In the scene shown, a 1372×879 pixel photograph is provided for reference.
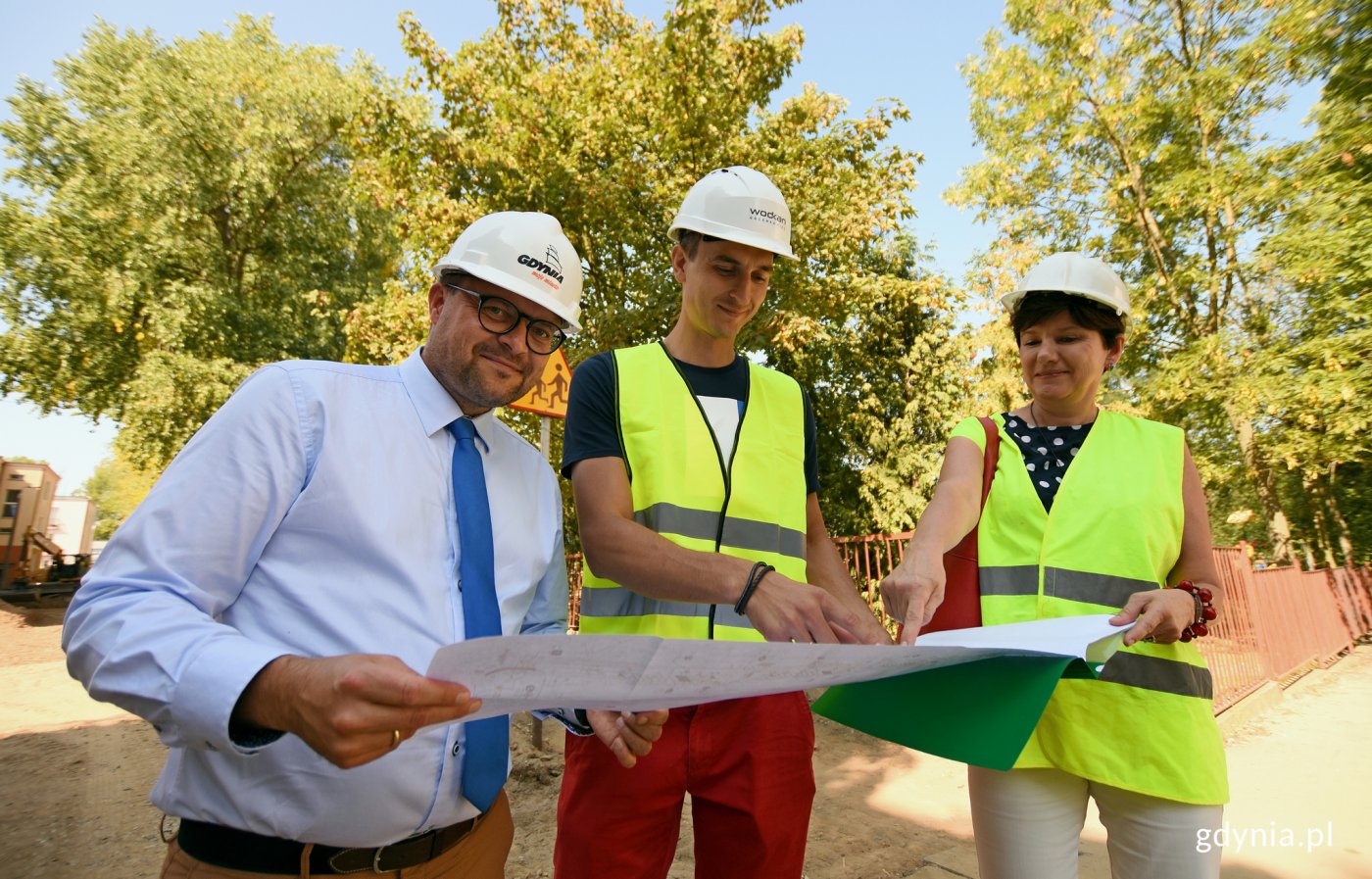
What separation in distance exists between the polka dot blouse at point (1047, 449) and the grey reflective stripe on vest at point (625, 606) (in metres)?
0.93

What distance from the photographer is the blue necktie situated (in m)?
1.63

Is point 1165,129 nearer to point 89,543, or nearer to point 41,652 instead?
point 41,652

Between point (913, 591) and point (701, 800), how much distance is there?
2.51 ft

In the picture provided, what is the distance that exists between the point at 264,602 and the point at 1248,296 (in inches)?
836

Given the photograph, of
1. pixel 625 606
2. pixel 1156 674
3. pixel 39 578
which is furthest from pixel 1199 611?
pixel 39 578

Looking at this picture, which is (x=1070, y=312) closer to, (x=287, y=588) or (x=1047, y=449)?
(x=1047, y=449)

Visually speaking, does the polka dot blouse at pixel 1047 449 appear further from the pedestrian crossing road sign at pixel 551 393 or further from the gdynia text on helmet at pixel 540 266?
the pedestrian crossing road sign at pixel 551 393

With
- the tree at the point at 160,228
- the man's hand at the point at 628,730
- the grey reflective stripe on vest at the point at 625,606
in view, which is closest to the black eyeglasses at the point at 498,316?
the grey reflective stripe on vest at the point at 625,606

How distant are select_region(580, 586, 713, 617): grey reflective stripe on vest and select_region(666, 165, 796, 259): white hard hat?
0.99 metres

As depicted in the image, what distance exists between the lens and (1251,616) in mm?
9188

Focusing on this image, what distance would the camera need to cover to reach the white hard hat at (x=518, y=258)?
1.89 metres

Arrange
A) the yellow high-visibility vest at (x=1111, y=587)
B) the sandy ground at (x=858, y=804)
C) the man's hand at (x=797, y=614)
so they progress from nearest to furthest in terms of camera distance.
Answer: the man's hand at (x=797, y=614) → the yellow high-visibility vest at (x=1111, y=587) → the sandy ground at (x=858, y=804)

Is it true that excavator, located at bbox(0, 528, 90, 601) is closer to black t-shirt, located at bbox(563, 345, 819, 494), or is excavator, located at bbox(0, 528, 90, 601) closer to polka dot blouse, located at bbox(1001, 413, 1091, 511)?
black t-shirt, located at bbox(563, 345, 819, 494)

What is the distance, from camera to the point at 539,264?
6.34 ft
